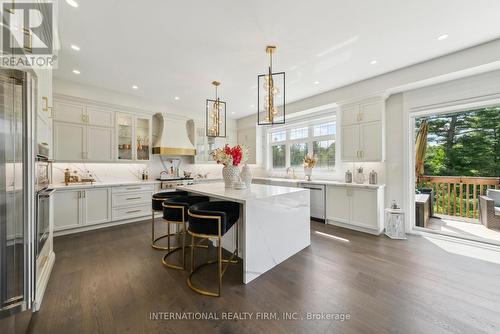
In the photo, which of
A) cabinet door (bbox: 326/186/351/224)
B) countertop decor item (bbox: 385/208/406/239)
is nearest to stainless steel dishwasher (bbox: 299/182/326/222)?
cabinet door (bbox: 326/186/351/224)

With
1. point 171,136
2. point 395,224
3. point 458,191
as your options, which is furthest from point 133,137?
point 458,191

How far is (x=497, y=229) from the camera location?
344 centimetres

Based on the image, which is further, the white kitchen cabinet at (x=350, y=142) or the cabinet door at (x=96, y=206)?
the white kitchen cabinet at (x=350, y=142)

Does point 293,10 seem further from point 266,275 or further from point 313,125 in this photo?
point 313,125

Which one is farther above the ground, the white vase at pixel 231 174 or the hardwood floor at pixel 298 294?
the white vase at pixel 231 174

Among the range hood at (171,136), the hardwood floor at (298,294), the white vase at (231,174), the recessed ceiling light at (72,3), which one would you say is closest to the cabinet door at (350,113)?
the hardwood floor at (298,294)

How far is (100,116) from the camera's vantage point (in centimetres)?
398

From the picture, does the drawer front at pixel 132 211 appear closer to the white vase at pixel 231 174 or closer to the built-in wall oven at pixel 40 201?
the built-in wall oven at pixel 40 201

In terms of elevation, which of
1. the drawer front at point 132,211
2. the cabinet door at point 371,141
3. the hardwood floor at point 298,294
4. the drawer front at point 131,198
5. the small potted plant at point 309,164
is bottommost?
the hardwood floor at point 298,294

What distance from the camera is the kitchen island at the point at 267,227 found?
2.03 m

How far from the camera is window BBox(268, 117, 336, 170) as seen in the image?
4.82 metres

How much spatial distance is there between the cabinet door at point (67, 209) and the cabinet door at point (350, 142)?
5010 mm

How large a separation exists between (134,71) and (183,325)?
361 centimetres

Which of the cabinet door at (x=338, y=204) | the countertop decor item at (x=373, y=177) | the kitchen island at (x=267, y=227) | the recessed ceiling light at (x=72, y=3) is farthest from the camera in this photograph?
the cabinet door at (x=338, y=204)
